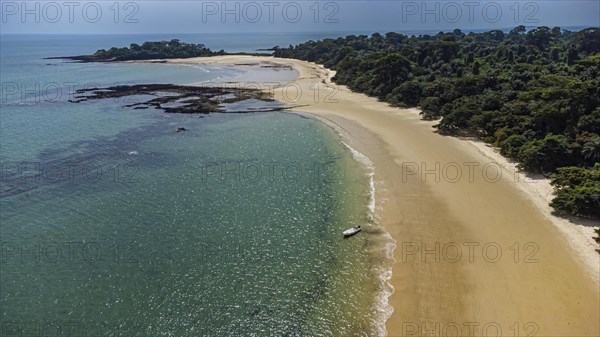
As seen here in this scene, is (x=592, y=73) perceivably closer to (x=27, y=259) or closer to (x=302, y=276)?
(x=302, y=276)

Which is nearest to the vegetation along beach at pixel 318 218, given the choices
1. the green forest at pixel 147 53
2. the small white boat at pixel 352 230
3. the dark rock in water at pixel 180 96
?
the small white boat at pixel 352 230

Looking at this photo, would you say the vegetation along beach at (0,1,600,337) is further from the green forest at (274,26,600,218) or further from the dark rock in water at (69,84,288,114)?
the dark rock in water at (69,84,288,114)

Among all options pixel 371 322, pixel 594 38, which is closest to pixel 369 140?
pixel 371 322

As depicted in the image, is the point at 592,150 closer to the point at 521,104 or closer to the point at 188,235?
the point at 521,104

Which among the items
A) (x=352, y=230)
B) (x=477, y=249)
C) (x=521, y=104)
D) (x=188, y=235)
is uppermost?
(x=521, y=104)

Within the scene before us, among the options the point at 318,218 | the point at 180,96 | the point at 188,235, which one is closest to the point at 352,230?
the point at 318,218

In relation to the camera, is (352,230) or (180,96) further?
(180,96)
